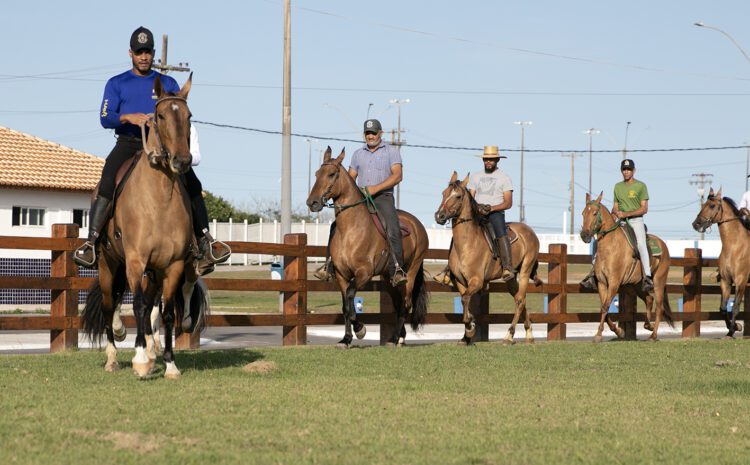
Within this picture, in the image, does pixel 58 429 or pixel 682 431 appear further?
pixel 682 431

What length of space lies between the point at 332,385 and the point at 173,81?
10.2 ft

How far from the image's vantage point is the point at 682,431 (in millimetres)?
7184

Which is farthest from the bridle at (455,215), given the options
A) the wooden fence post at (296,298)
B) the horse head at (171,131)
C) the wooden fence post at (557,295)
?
the horse head at (171,131)

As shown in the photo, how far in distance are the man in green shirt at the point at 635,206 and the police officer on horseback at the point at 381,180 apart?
16.7 feet

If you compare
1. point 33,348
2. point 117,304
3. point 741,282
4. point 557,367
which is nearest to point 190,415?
point 117,304

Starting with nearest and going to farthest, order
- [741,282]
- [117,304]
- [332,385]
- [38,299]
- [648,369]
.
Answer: [332,385] < [117,304] < [648,369] < [741,282] < [38,299]

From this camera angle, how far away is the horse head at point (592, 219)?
17859mm

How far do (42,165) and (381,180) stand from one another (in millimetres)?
28578

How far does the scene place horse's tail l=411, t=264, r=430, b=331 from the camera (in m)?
15.5

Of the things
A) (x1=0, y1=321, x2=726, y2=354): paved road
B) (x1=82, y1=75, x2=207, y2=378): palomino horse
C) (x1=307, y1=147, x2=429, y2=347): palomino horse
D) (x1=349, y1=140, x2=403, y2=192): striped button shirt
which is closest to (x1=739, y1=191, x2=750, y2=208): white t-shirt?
(x1=0, y1=321, x2=726, y2=354): paved road

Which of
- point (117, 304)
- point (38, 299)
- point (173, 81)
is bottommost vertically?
point (38, 299)

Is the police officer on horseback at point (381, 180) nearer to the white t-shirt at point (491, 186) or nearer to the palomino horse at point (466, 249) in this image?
the palomino horse at point (466, 249)

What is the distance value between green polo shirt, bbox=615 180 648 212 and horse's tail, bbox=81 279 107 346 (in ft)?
32.2

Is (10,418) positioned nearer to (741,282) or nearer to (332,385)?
(332,385)
